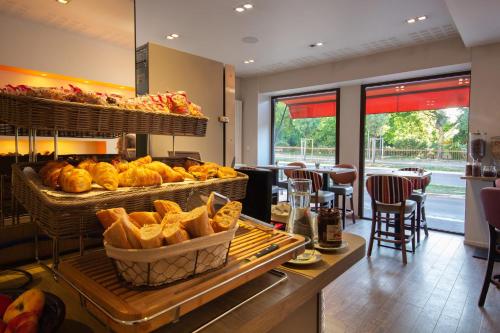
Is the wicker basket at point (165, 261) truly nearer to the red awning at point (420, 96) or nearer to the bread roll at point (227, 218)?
the bread roll at point (227, 218)

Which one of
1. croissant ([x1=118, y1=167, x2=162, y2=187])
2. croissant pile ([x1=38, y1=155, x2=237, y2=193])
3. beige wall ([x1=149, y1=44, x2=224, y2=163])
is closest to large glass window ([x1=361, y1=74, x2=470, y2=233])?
beige wall ([x1=149, y1=44, x2=224, y2=163])

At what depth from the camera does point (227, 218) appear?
2.63ft

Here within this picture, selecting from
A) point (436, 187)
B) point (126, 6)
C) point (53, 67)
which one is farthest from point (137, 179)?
point (436, 187)

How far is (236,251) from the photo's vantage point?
2.85ft

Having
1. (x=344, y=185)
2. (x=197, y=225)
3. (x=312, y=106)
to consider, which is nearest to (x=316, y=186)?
(x=344, y=185)

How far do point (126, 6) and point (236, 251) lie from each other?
6.19ft

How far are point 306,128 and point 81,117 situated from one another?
5977 millimetres

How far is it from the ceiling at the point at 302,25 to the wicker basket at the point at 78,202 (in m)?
1.36

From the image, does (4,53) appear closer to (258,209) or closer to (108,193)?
(108,193)

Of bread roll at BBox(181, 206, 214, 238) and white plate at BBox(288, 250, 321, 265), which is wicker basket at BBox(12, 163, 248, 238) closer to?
bread roll at BBox(181, 206, 214, 238)

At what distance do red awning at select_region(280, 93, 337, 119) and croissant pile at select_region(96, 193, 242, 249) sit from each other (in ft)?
18.6

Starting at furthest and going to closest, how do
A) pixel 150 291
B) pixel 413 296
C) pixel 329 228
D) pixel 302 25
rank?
1. pixel 302 25
2. pixel 413 296
3. pixel 329 228
4. pixel 150 291

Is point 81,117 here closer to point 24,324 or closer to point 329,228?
point 24,324

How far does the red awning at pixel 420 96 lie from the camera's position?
483 cm
